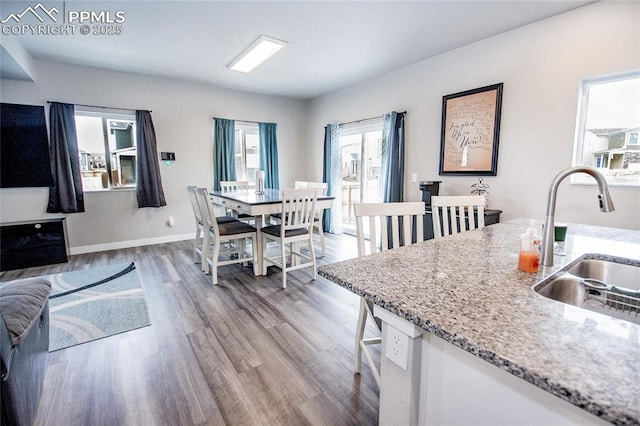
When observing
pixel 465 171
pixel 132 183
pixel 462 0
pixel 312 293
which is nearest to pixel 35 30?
pixel 132 183

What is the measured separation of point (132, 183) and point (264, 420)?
4278 millimetres

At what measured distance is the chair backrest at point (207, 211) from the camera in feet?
9.52

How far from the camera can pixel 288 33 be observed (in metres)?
2.99

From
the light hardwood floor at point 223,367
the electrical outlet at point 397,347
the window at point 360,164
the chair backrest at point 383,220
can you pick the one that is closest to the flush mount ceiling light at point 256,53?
the window at point 360,164

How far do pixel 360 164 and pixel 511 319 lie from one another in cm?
453

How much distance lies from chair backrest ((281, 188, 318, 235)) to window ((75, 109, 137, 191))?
2920 millimetres

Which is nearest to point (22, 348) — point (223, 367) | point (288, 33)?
point (223, 367)

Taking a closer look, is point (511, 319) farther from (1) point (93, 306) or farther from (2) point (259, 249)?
(1) point (93, 306)

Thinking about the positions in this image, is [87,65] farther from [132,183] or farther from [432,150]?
[432,150]

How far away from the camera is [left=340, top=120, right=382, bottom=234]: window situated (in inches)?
190

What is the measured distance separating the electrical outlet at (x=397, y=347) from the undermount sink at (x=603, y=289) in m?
0.46

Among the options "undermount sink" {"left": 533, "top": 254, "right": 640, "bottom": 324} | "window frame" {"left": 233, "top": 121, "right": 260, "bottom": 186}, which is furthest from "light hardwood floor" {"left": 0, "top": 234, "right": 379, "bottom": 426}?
"window frame" {"left": 233, "top": 121, "right": 260, "bottom": 186}

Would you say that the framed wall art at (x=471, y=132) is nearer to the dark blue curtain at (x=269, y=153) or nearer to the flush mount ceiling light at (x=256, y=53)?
the flush mount ceiling light at (x=256, y=53)

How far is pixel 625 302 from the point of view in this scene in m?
0.97
